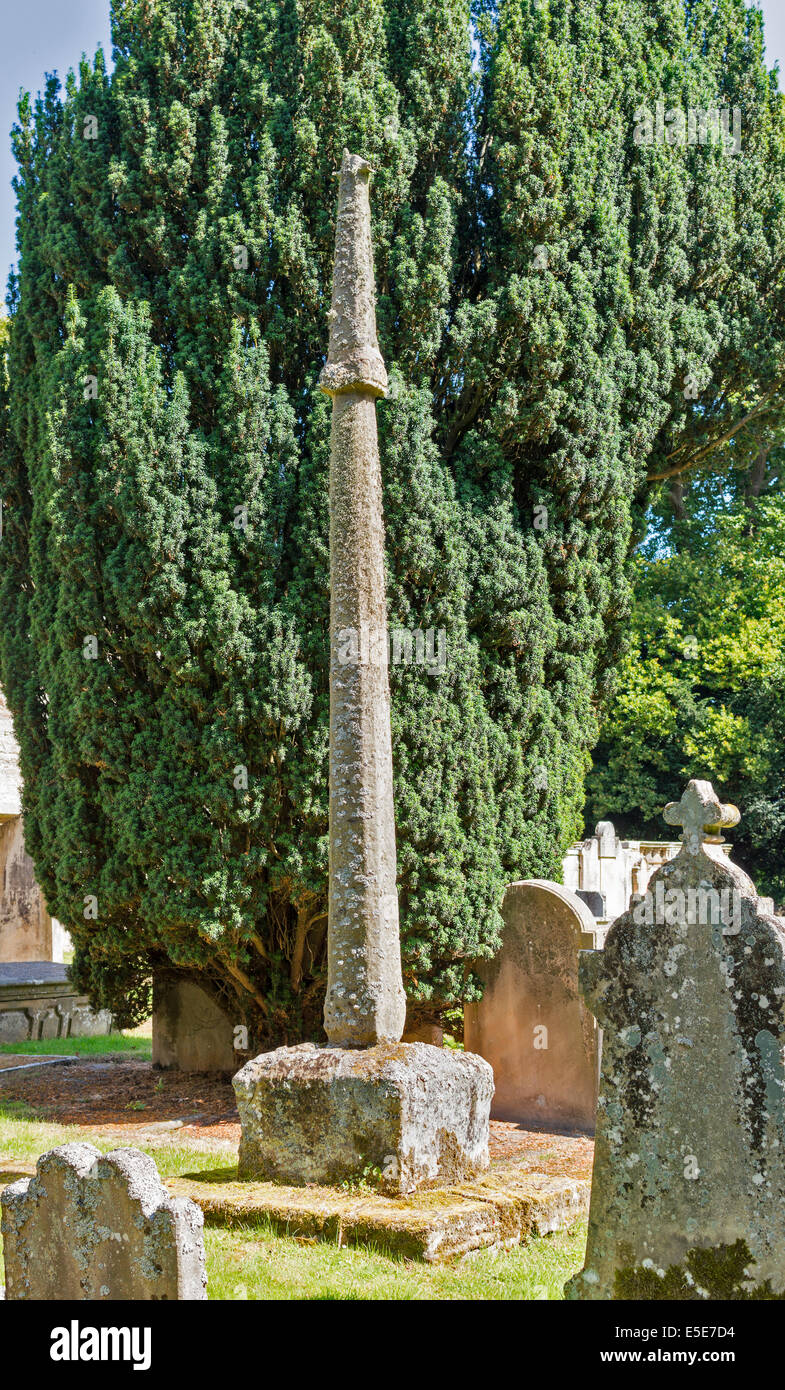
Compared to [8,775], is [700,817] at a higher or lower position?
lower

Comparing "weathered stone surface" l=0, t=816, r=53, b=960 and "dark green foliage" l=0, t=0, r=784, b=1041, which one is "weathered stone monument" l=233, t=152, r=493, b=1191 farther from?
"weathered stone surface" l=0, t=816, r=53, b=960

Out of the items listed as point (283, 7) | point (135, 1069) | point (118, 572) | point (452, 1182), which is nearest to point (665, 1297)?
point (452, 1182)

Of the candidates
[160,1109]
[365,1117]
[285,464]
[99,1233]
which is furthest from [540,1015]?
[99,1233]

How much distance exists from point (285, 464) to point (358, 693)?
13.1 ft

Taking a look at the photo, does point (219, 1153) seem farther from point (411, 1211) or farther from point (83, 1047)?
point (83, 1047)

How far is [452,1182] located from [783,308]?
39.4 feet

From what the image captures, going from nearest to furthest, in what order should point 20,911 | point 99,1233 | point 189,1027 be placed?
point 99,1233 < point 189,1027 < point 20,911

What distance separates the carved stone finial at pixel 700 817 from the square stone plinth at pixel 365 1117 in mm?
2568

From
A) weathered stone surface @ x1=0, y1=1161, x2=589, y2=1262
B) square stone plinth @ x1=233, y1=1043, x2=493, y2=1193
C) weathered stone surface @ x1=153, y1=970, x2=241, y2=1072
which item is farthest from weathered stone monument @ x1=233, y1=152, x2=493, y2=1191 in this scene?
weathered stone surface @ x1=153, y1=970, x2=241, y2=1072

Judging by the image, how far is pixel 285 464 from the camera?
32.4 ft

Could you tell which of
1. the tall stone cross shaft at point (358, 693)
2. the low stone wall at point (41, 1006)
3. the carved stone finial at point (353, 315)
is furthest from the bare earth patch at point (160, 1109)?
the carved stone finial at point (353, 315)

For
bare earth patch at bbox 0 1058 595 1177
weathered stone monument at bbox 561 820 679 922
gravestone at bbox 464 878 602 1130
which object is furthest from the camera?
weathered stone monument at bbox 561 820 679 922

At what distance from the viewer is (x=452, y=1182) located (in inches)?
229

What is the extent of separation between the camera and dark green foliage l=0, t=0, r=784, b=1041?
31.0 ft
